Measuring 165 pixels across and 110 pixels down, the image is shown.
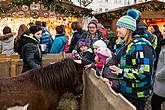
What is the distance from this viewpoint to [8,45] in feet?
27.1

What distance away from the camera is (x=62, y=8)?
14.1 metres

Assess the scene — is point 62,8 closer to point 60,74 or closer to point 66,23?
point 66,23

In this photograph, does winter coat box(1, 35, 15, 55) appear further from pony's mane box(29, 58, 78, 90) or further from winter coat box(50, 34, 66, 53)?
pony's mane box(29, 58, 78, 90)

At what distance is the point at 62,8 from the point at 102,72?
9.54 meters

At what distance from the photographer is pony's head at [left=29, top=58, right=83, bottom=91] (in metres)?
4.74

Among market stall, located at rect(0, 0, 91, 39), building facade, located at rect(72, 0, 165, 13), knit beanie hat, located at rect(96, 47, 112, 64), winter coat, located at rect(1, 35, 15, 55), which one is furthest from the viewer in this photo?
building facade, located at rect(72, 0, 165, 13)

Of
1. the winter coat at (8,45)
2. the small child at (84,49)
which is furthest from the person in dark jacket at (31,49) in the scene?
the winter coat at (8,45)

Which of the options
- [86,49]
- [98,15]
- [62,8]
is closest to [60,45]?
[86,49]

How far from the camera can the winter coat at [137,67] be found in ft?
11.5

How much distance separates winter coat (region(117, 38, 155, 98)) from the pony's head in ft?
4.25

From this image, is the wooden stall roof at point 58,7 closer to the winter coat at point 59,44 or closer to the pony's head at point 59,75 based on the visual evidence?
the winter coat at point 59,44

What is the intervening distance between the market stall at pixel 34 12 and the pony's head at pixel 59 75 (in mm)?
9202

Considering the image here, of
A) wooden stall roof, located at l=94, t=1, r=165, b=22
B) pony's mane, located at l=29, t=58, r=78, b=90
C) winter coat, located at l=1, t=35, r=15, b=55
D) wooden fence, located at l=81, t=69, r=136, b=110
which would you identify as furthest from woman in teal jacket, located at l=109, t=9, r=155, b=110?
wooden stall roof, located at l=94, t=1, r=165, b=22

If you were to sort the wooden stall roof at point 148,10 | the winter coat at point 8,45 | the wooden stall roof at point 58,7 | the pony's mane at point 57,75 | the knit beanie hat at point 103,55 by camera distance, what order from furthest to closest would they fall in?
the wooden stall roof at point 148,10 < the wooden stall roof at point 58,7 < the winter coat at point 8,45 < the knit beanie hat at point 103,55 < the pony's mane at point 57,75
